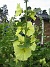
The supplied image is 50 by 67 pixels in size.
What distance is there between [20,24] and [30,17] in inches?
3.0

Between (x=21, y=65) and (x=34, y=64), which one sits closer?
(x=21, y=65)

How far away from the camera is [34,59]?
86.4 inches

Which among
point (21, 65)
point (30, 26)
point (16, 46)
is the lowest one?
point (21, 65)

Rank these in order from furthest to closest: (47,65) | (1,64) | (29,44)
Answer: (1,64), (47,65), (29,44)

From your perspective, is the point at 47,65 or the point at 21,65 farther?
the point at 47,65

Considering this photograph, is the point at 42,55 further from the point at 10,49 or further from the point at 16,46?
the point at 16,46

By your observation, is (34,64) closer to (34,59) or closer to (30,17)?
(34,59)

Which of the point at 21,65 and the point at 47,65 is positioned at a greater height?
the point at 21,65

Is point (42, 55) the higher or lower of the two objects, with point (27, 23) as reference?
lower

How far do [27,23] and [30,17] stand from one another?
44 mm

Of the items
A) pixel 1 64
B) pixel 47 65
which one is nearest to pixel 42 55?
pixel 47 65

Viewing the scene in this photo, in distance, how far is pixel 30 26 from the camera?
4.74 feet

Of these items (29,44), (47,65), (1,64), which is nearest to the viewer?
(29,44)

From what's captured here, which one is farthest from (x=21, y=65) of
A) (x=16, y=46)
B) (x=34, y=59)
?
(x=34, y=59)
